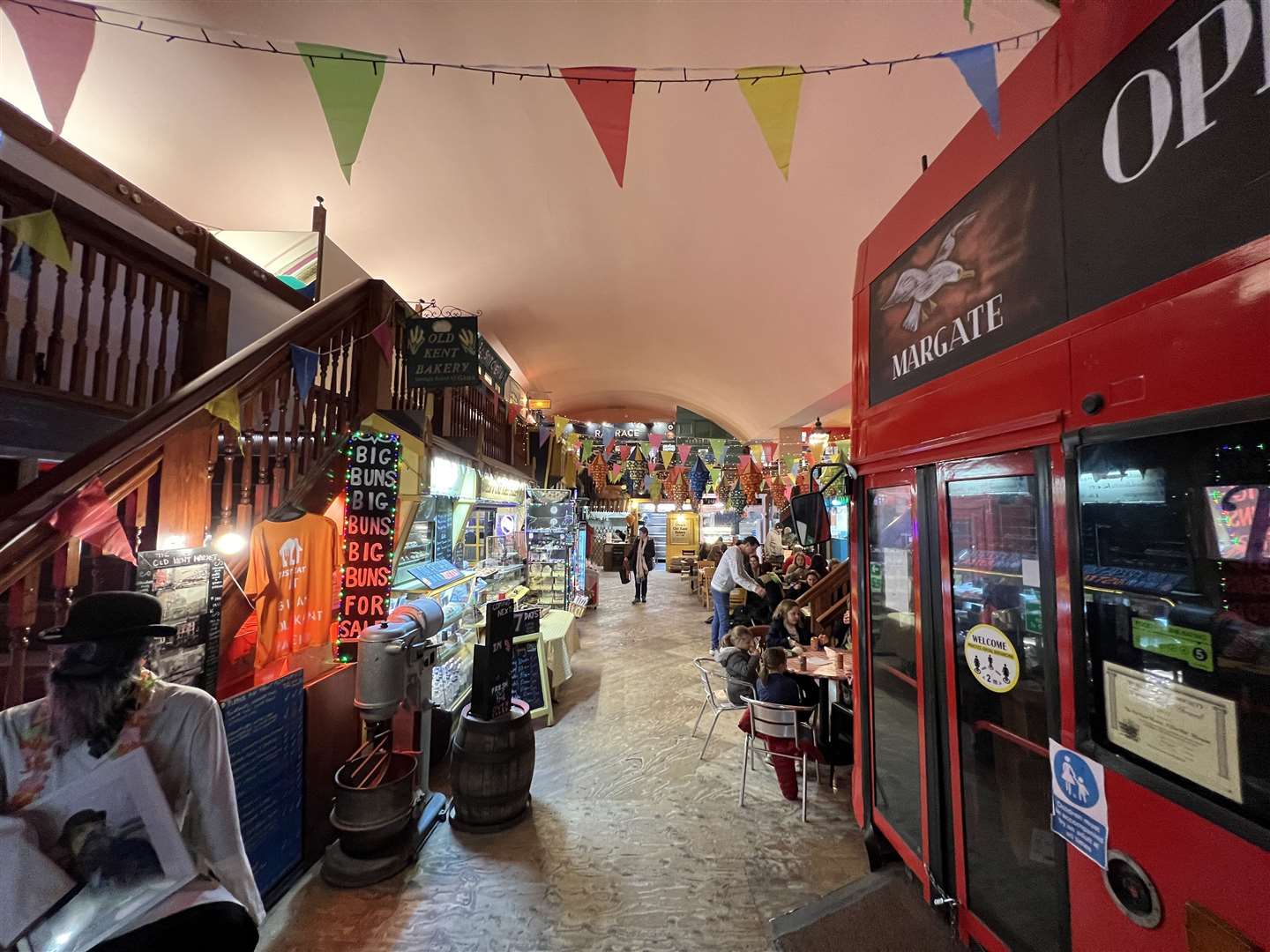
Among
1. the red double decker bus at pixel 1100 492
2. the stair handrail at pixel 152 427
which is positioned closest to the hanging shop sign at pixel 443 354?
the stair handrail at pixel 152 427

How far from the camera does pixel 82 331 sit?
99.9 inches

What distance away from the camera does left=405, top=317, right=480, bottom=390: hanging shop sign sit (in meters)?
4.04

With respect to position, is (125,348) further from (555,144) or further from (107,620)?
(555,144)

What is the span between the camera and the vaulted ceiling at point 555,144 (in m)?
3.97

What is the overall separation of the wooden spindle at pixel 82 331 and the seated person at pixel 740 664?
4.83 metres

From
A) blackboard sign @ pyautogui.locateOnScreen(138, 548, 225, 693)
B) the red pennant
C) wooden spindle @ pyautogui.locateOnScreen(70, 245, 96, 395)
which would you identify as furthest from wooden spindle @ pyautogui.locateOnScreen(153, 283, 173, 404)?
the red pennant

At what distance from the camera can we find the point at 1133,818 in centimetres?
140

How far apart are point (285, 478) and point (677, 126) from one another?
199 inches

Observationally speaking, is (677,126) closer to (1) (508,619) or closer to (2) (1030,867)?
(1) (508,619)

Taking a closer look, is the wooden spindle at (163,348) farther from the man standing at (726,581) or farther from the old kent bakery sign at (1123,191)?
the man standing at (726,581)

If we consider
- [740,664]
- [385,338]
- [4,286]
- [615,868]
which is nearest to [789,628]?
[740,664]

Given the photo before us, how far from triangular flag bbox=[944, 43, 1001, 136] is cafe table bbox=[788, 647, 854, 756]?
11.9 ft

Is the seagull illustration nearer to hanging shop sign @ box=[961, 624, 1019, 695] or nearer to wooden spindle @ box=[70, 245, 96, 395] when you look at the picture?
hanging shop sign @ box=[961, 624, 1019, 695]

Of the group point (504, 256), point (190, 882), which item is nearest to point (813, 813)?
point (190, 882)
